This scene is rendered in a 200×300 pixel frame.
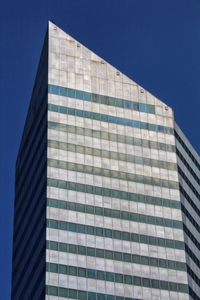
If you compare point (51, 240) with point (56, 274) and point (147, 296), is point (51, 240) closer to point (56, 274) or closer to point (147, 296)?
point (56, 274)

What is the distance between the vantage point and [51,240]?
646ft

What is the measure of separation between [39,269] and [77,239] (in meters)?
7.94

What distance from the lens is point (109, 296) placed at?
643 ft

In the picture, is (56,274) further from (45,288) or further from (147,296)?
(147,296)

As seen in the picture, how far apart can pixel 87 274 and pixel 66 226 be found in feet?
29.1

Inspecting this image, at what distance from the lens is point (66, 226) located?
19975cm

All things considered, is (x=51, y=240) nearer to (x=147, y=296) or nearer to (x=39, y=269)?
(x=39, y=269)

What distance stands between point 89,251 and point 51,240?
6.67 m

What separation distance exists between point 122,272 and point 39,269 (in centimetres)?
1361

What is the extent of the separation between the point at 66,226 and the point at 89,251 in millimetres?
5519

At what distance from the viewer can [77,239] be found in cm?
19938

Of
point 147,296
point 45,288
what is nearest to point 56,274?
point 45,288

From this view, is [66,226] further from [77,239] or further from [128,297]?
[128,297]

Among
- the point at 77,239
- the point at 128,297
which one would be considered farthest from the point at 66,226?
the point at 128,297
